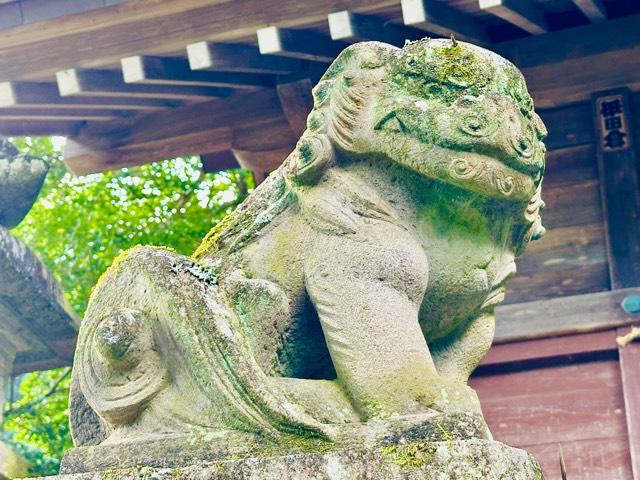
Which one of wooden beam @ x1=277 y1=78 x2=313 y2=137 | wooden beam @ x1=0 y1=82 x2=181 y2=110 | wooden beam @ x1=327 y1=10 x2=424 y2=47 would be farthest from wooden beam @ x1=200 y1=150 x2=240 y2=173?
wooden beam @ x1=327 y1=10 x2=424 y2=47

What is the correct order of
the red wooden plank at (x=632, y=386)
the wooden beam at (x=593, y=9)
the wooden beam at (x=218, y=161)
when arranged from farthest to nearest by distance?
the wooden beam at (x=218, y=161)
the red wooden plank at (x=632, y=386)
the wooden beam at (x=593, y=9)

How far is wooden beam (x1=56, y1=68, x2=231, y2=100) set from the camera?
7996mm

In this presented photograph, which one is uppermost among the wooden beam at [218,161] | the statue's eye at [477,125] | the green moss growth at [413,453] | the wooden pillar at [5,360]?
the statue's eye at [477,125]

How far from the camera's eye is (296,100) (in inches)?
326

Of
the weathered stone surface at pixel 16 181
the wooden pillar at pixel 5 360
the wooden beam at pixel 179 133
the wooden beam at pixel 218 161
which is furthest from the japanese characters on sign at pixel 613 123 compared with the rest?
the wooden pillar at pixel 5 360

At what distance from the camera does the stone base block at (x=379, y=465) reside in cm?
366

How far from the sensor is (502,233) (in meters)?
4.24

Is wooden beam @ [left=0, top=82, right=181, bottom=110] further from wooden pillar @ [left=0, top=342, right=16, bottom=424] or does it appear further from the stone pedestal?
the stone pedestal

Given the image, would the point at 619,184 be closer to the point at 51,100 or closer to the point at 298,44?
the point at 298,44

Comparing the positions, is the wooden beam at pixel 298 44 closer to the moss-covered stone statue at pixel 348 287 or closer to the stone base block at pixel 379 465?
the moss-covered stone statue at pixel 348 287

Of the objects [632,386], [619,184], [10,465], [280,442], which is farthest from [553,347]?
[280,442]

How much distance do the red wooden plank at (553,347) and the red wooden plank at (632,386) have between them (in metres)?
0.10

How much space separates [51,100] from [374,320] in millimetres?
4931

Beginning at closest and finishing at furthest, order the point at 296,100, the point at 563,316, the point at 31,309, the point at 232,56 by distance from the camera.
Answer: the point at 232,56 < the point at 563,316 < the point at 296,100 < the point at 31,309
